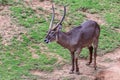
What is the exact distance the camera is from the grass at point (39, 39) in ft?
31.6

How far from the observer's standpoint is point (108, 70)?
913 centimetres

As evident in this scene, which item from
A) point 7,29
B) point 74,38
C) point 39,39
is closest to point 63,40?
point 74,38

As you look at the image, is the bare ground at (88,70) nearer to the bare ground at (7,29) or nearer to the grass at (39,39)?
the grass at (39,39)

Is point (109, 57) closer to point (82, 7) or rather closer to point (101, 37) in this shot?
point (101, 37)

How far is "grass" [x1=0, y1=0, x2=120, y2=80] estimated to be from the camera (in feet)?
31.6

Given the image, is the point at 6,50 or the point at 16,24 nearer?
the point at 6,50

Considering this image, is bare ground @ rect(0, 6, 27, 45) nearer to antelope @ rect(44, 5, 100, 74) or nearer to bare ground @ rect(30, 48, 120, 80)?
bare ground @ rect(30, 48, 120, 80)

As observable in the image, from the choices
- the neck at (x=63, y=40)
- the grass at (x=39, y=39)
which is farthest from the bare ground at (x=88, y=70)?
the neck at (x=63, y=40)

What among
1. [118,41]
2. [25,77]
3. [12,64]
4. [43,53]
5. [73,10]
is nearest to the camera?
[25,77]

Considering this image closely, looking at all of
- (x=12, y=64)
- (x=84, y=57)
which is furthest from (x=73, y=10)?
(x=12, y=64)

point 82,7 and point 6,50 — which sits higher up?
point 82,7

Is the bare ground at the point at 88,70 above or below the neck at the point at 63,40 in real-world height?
below

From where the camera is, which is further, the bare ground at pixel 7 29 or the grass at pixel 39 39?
the bare ground at pixel 7 29

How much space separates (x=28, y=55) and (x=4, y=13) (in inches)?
86.9
